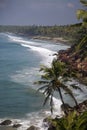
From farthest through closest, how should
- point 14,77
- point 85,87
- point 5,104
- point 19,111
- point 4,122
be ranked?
point 14,77, point 85,87, point 5,104, point 19,111, point 4,122

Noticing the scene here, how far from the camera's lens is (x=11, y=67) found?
9406cm

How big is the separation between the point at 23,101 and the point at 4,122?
12353 millimetres

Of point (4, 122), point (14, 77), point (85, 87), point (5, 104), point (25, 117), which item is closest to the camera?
point (4, 122)

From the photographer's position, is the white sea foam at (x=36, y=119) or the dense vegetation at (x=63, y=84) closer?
the dense vegetation at (x=63, y=84)

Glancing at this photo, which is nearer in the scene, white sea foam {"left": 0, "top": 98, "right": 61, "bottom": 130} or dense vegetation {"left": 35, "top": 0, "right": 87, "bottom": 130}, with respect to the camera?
dense vegetation {"left": 35, "top": 0, "right": 87, "bottom": 130}

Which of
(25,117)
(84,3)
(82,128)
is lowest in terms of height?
(25,117)

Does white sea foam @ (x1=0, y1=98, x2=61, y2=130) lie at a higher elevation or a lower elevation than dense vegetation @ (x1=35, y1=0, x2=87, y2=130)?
lower

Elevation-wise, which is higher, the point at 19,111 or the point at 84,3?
the point at 84,3

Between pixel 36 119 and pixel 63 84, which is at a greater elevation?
pixel 63 84

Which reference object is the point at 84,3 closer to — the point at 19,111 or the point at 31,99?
the point at 19,111

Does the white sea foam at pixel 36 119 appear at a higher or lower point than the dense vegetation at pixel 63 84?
lower

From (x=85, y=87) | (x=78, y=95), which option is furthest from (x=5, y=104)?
(x=85, y=87)

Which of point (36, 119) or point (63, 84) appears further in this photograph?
point (36, 119)

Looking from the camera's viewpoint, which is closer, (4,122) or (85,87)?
(4,122)
